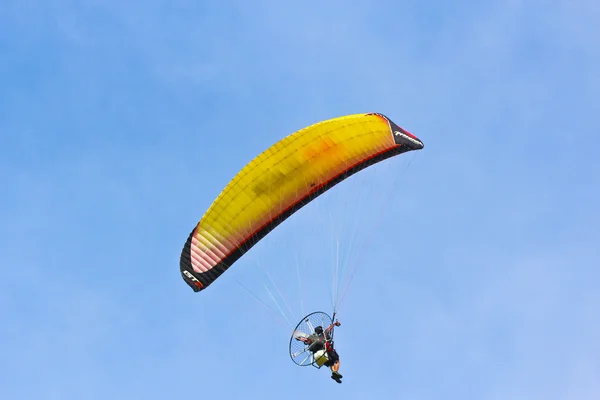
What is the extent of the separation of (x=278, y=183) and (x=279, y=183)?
35mm

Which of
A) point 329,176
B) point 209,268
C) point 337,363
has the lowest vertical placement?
point 337,363

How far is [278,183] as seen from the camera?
105ft

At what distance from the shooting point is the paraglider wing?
105ft

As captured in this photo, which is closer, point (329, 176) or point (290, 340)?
point (290, 340)

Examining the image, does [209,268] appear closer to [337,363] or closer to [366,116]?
[337,363]

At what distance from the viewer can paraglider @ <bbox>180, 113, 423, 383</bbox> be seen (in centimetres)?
3194

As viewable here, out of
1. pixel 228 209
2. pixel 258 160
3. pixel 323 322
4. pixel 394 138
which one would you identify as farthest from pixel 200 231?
pixel 394 138

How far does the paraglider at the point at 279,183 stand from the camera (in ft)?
105

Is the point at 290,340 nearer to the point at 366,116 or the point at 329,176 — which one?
the point at 329,176

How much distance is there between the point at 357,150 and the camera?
107 ft

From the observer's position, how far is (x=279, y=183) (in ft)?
105

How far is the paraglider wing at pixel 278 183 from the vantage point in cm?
3194

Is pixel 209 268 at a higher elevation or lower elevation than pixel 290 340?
higher

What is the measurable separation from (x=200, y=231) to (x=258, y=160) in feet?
10.8
